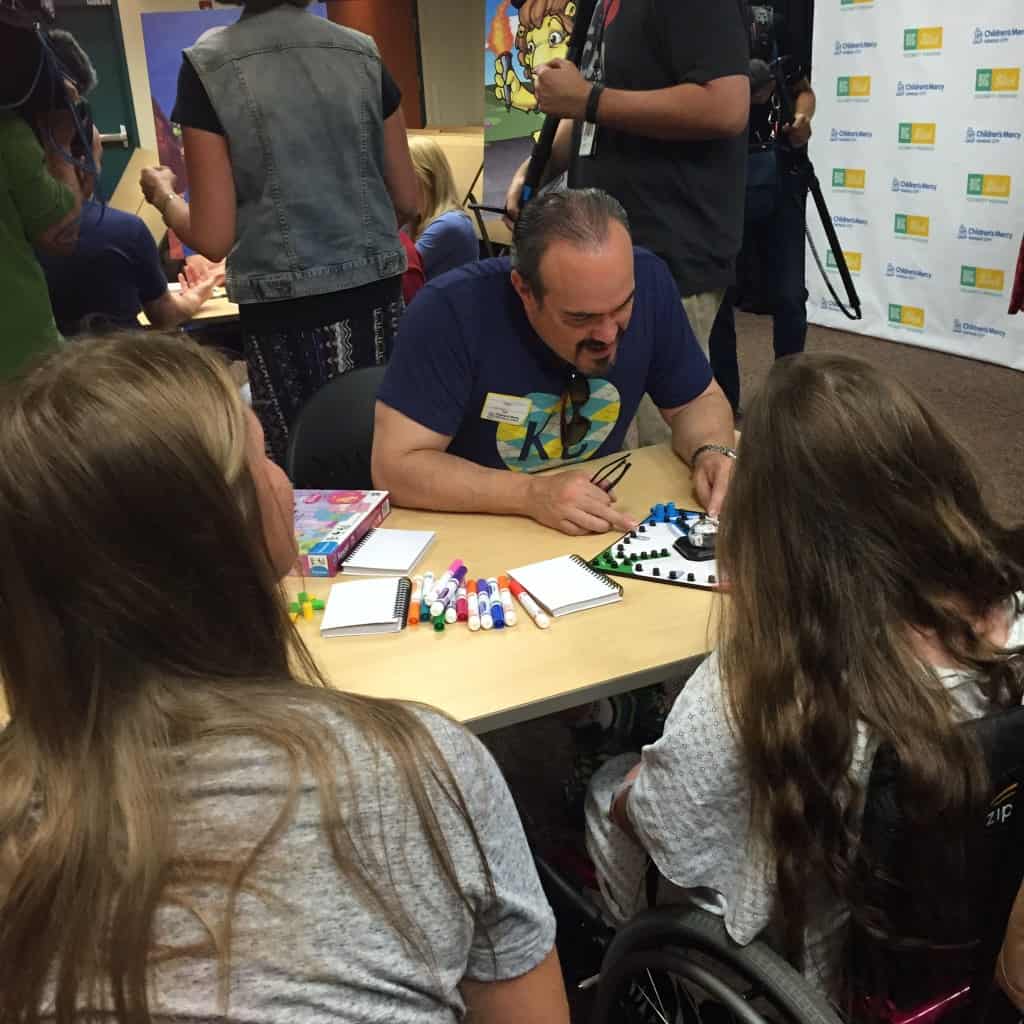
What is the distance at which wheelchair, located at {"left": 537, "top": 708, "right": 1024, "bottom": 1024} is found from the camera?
2.72 feet

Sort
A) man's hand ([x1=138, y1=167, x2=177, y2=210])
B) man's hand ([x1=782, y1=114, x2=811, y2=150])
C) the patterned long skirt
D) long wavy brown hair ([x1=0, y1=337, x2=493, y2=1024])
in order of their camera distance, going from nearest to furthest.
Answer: long wavy brown hair ([x1=0, y1=337, x2=493, y2=1024]), the patterned long skirt, man's hand ([x1=138, y1=167, x2=177, y2=210]), man's hand ([x1=782, y1=114, x2=811, y2=150])

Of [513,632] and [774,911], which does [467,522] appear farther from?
[774,911]

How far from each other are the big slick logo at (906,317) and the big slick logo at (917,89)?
0.96 m

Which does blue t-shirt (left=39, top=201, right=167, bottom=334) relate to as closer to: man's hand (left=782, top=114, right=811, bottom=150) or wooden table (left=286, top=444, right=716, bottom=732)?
wooden table (left=286, top=444, right=716, bottom=732)

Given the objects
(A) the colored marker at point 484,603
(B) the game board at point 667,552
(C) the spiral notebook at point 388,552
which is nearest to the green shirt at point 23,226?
(C) the spiral notebook at point 388,552

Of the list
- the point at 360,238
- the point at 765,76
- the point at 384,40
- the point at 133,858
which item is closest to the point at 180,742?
the point at 133,858

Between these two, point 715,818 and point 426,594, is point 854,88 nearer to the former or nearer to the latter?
point 426,594

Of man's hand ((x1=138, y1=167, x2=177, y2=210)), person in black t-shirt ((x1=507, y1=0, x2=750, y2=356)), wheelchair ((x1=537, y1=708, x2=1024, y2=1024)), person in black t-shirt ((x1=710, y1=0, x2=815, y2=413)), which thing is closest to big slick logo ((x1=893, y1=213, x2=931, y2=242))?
person in black t-shirt ((x1=710, y1=0, x2=815, y2=413))

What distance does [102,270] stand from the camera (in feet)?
8.87

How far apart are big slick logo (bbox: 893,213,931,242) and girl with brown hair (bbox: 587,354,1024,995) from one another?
415cm

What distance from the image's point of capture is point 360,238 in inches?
88.1

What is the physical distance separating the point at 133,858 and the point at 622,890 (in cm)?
78

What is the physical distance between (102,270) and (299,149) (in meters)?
A: 0.90

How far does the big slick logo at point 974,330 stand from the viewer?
448 centimetres
